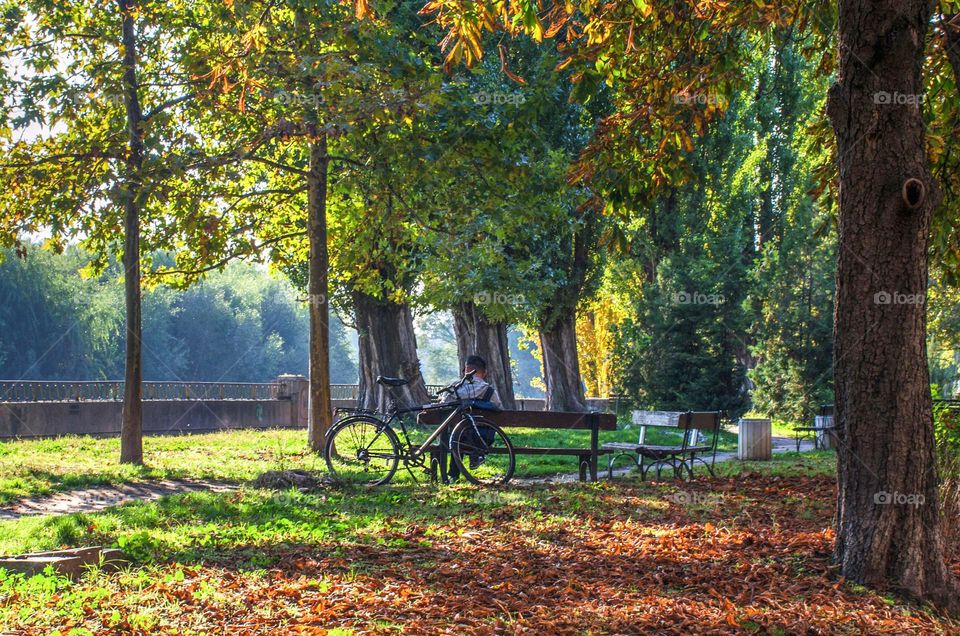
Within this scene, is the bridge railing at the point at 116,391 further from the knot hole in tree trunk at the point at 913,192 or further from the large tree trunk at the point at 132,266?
the knot hole in tree trunk at the point at 913,192

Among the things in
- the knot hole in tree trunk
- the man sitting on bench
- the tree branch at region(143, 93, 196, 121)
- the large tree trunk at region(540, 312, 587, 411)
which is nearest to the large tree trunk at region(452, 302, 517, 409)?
the large tree trunk at region(540, 312, 587, 411)

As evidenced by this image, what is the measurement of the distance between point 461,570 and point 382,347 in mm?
17206

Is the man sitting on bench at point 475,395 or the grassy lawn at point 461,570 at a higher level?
the man sitting on bench at point 475,395

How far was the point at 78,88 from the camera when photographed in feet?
45.4

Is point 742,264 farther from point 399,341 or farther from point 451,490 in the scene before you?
point 451,490

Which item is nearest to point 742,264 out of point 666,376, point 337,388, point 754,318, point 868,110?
point 754,318

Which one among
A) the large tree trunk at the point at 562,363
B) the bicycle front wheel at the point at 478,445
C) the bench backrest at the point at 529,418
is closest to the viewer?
the bicycle front wheel at the point at 478,445

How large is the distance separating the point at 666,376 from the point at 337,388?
14.3m

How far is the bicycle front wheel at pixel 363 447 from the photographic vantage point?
36.9 ft

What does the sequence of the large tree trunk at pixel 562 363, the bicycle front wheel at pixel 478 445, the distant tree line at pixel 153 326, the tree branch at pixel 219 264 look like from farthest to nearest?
the distant tree line at pixel 153 326
the large tree trunk at pixel 562 363
the tree branch at pixel 219 264
the bicycle front wheel at pixel 478 445

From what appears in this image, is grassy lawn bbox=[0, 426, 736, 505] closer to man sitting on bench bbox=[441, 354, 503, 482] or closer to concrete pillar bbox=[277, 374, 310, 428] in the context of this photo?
man sitting on bench bbox=[441, 354, 503, 482]

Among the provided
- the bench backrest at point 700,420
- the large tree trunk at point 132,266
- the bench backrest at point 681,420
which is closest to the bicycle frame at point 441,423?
the bench backrest at point 681,420

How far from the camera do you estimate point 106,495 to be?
→ 448 inches

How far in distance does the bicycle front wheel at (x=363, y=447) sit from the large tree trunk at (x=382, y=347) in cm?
1146
